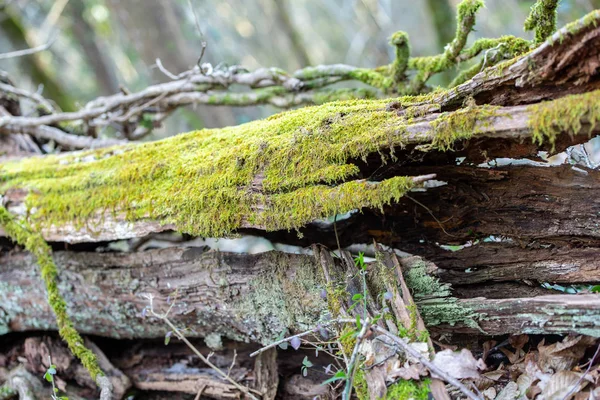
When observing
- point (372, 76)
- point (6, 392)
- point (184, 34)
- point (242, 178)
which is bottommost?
point (6, 392)

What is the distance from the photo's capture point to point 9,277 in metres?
3.33

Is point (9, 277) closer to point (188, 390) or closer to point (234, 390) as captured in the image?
point (188, 390)

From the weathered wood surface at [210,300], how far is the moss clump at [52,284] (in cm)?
15

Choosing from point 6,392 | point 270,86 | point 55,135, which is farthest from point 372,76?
point 6,392

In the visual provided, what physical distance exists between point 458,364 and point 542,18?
70.6 inches

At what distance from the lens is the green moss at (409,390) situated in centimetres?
170

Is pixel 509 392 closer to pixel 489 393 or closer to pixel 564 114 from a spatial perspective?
pixel 489 393

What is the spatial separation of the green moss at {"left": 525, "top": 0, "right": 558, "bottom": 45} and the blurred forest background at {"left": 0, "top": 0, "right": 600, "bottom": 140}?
226 centimetres

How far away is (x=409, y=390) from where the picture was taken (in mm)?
1716

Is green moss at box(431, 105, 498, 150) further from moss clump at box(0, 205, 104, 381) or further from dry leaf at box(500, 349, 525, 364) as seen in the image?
moss clump at box(0, 205, 104, 381)

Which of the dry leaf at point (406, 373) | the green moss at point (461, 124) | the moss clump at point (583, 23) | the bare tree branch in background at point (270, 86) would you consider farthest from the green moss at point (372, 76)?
the dry leaf at point (406, 373)

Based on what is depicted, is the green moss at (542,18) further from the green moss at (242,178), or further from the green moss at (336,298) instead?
the green moss at (336,298)

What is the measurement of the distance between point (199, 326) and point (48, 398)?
1.29 metres

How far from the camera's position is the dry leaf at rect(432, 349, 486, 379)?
5.44 ft
